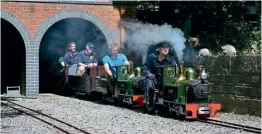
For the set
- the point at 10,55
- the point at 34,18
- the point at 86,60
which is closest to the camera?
the point at 86,60

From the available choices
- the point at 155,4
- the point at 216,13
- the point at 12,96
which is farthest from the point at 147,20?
the point at 12,96

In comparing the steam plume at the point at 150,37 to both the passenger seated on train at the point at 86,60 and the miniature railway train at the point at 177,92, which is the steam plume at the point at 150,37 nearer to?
the miniature railway train at the point at 177,92

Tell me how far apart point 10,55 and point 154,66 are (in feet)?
40.0

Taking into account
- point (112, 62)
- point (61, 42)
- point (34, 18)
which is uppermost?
point (34, 18)

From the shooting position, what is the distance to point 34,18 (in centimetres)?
1753

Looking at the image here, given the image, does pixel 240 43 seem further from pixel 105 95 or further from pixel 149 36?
pixel 105 95

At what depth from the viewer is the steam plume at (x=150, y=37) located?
489 inches

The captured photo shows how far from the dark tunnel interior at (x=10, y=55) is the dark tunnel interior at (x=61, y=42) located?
50.5 inches

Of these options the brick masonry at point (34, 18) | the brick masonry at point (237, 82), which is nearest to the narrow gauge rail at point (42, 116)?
the brick masonry at point (34, 18)

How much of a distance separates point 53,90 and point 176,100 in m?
11.0

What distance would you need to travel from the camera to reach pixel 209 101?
34.1 feet

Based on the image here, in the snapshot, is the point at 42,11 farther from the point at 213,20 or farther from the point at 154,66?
the point at 154,66

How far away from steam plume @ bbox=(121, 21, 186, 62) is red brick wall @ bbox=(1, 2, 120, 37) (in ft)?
1.97

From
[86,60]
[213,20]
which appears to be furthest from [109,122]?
[213,20]
